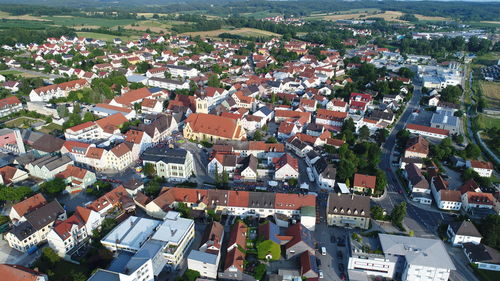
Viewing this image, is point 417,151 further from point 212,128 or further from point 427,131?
point 212,128

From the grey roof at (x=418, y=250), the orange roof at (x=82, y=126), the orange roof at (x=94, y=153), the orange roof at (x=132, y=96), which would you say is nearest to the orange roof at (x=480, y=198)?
the grey roof at (x=418, y=250)

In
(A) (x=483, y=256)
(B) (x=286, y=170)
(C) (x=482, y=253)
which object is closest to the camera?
(A) (x=483, y=256)

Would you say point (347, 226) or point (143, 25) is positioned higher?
point (143, 25)

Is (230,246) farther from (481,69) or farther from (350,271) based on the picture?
(481,69)

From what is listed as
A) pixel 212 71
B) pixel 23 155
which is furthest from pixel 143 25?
pixel 23 155

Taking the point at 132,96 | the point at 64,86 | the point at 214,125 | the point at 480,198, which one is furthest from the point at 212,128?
the point at 64,86

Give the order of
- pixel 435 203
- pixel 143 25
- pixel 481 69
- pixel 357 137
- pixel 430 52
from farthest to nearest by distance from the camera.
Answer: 1. pixel 143 25
2. pixel 430 52
3. pixel 481 69
4. pixel 357 137
5. pixel 435 203
